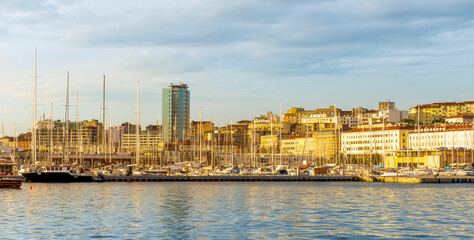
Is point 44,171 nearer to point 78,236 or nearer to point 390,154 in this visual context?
point 78,236

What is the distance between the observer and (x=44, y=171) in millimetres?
84750

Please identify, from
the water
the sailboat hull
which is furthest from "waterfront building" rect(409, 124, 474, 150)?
the water

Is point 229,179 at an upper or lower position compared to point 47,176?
lower

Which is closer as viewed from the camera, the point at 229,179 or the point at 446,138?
the point at 229,179

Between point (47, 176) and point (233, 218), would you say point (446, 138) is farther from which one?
point (233, 218)

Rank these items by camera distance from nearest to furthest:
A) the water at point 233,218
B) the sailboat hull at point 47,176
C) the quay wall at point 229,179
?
the water at point 233,218, the sailboat hull at point 47,176, the quay wall at point 229,179

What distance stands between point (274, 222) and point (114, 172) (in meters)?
71.4

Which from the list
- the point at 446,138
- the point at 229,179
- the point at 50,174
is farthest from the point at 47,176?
the point at 446,138

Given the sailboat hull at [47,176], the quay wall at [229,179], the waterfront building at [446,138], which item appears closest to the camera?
the sailboat hull at [47,176]

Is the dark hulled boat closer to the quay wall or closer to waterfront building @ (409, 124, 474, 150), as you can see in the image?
the quay wall

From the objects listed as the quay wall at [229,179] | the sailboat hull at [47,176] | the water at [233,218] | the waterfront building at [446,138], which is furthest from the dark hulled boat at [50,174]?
the waterfront building at [446,138]

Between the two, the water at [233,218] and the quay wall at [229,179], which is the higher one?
the quay wall at [229,179]

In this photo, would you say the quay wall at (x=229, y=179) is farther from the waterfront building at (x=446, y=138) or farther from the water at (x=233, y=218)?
the waterfront building at (x=446, y=138)

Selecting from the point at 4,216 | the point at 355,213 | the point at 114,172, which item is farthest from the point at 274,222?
the point at 114,172
